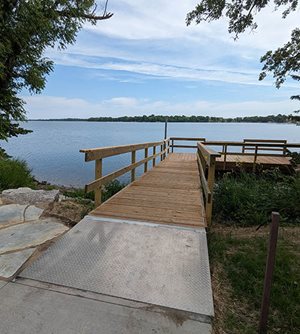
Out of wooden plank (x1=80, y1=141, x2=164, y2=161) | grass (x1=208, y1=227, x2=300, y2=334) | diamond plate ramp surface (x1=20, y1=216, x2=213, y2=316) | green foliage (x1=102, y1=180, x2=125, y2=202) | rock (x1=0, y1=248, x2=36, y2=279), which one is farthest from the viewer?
green foliage (x1=102, y1=180, x2=125, y2=202)

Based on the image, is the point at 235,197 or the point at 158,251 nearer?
the point at 158,251

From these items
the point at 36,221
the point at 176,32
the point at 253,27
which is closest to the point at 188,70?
the point at 176,32

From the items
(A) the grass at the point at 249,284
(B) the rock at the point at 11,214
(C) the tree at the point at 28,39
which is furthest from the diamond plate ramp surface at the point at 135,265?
(C) the tree at the point at 28,39

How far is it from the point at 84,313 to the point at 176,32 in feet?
33.5

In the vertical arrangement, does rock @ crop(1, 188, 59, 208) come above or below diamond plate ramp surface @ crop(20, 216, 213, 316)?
below

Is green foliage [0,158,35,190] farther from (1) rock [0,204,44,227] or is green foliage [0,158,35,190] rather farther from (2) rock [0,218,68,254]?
(2) rock [0,218,68,254]

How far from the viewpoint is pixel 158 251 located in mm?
2422

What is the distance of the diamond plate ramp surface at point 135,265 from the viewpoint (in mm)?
1813

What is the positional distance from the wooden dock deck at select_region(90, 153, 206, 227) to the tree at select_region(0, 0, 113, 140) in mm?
3356

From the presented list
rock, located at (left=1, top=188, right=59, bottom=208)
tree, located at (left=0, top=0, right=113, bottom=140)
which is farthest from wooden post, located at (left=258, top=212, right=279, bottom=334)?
tree, located at (left=0, top=0, right=113, bottom=140)

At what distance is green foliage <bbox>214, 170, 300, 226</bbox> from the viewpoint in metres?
4.34

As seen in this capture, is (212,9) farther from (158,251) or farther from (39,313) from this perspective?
(39,313)

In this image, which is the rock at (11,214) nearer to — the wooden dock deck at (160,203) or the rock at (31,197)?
the rock at (31,197)

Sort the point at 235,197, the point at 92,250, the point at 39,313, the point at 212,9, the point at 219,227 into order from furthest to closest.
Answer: the point at 212,9, the point at 235,197, the point at 219,227, the point at 92,250, the point at 39,313
